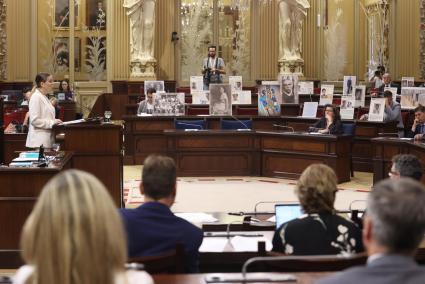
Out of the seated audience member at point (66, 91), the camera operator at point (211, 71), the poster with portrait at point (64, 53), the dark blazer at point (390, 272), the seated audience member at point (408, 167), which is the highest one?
the poster with portrait at point (64, 53)

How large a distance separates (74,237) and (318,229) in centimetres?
194

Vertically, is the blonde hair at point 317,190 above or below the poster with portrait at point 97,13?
below

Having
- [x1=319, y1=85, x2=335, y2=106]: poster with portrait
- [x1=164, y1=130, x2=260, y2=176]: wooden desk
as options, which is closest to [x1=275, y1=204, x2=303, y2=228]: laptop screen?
[x1=164, y1=130, x2=260, y2=176]: wooden desk

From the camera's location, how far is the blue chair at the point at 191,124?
1377cm

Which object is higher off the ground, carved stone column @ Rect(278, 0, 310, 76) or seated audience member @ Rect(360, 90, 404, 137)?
carved stone column @ Rect(278, 0, 310, 76)

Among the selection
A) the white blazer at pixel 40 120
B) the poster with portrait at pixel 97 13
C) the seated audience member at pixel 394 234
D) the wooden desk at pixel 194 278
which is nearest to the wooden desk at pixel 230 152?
the white blazer at pixel 40 120

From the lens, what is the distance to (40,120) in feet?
27.8

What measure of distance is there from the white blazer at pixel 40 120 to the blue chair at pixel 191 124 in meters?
5.20

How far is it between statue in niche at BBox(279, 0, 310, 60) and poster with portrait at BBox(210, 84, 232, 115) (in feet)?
17.6

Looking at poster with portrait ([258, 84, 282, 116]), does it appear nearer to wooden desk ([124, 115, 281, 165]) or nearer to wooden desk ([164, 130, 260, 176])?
wooden desk ([124, 115, 281, 165])

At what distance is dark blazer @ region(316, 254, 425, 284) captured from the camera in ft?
7.07

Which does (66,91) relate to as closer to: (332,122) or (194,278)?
(332,122)

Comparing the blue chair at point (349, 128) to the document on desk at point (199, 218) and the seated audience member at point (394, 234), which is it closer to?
the document on desk at point (199, 218)

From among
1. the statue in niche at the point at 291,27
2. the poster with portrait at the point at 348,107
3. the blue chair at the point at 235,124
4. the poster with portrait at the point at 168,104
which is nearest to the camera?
the blue chair at the point at 235,124
